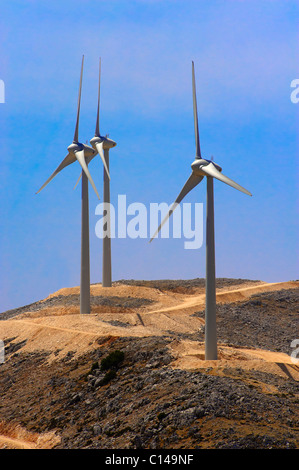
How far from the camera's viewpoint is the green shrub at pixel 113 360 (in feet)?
164

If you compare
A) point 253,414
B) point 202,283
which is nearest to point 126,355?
point 253,414

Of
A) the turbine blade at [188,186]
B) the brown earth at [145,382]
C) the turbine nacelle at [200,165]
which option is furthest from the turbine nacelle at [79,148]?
the turbine nacelle at [200,165]

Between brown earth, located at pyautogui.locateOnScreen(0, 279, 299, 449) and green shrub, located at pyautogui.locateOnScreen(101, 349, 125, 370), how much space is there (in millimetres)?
562

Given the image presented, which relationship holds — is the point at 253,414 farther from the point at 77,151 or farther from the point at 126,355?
the point at 77,151

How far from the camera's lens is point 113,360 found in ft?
165

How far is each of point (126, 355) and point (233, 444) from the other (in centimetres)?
2000

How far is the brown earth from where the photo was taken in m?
35.7

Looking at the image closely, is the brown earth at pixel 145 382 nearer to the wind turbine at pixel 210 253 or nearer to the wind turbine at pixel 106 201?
the wind turbine at pixel 210 253

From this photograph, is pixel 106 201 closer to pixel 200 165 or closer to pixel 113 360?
pixel 200 165

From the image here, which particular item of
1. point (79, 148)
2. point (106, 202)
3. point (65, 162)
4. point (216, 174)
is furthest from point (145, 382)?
point (106, 202)

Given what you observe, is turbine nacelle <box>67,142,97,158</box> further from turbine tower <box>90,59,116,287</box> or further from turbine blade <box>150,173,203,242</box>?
turbine blade <box>150,173,203,242</box>

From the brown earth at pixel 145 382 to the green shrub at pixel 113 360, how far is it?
562mm

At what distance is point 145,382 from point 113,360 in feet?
20.7
